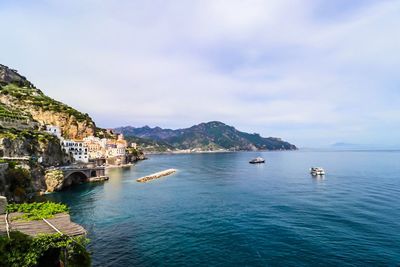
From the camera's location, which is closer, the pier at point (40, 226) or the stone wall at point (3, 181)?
the pier at point (40, 226)

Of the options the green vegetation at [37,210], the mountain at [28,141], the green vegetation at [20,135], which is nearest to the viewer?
the green vegetation at [37,210]

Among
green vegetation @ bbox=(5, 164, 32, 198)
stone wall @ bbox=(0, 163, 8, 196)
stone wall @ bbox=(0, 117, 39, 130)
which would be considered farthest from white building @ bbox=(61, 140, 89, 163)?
stone wall @ bbox=(0, 163, 8, 196)

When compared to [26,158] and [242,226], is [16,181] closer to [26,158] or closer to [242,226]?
[26,158]

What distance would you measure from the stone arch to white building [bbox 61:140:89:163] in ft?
110

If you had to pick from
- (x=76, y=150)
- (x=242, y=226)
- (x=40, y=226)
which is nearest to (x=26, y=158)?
(x=242, y=226)

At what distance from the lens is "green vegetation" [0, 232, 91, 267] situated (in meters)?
19.8

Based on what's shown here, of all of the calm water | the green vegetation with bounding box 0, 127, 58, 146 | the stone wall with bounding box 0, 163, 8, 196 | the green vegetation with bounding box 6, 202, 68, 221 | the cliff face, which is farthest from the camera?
the green vegetation with bounding box 0, 127, 58, 146

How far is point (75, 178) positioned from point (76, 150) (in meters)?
41.5

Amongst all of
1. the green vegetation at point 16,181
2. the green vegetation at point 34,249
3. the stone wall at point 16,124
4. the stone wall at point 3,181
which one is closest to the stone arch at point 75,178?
the stone wall at point 16,124

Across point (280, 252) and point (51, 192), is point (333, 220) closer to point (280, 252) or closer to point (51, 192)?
point (280, 252)

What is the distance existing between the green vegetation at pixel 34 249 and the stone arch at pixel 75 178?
92.0 meters

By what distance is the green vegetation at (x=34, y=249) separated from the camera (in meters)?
19.8

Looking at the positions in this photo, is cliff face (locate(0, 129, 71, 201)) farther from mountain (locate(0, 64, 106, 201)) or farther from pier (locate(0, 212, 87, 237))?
pier (locate(0, 212, 87, 237))

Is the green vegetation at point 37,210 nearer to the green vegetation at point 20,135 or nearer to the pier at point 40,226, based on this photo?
the pier at point 40,226
